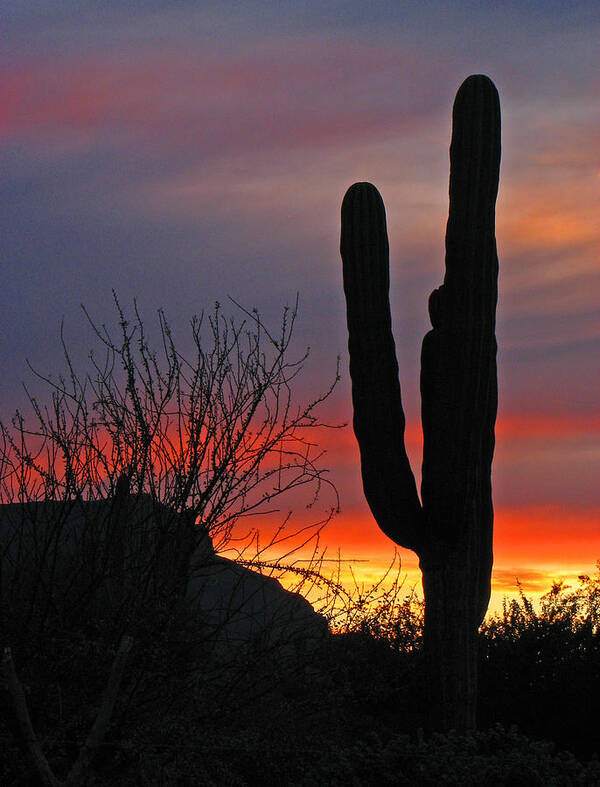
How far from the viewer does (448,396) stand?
8742 mm

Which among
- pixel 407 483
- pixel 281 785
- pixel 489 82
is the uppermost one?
pixel 489 82

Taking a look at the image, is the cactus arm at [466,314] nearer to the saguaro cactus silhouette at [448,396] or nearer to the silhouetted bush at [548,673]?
the saguaro cactus silhouette at [448,396]

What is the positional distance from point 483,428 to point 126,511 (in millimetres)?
3574

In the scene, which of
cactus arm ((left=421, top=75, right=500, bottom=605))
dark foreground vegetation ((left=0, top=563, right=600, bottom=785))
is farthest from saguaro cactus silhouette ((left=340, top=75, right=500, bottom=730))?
dark foreground vegetation ((left=0, top=563, right=600, bottom=785))

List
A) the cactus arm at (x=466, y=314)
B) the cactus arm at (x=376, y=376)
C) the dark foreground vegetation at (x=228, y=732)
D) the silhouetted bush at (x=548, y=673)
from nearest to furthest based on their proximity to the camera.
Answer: the dark foreground vegetation at (x=228, y=732), the cactus arm at (x=466, y=314), the cactus arm at (x=376, y=376), the silhouetted bush at (x=548, y=673)

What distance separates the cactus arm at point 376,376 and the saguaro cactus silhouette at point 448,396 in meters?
0.01

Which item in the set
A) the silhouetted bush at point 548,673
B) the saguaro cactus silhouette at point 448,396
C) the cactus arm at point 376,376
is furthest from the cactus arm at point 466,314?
the silhouetted bush at point 548,673

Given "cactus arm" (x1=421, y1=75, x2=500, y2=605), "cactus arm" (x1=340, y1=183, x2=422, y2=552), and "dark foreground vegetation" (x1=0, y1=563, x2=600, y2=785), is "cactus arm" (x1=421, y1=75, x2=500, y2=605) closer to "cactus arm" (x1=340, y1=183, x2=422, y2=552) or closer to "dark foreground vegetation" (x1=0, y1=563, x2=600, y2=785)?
"cactus arm" (x1=340, y1=183, x2=422, y2=552)

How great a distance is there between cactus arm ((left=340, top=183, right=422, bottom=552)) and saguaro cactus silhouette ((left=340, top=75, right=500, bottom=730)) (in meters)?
0.01

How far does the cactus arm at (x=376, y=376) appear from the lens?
30.6ft

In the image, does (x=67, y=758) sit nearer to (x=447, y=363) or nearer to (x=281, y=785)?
(x=281, y=785)

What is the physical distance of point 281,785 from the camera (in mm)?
6824

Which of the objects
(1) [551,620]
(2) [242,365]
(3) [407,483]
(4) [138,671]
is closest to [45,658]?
(4) [138,671]

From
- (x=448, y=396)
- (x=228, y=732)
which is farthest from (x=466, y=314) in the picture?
(x=228, y=732)
